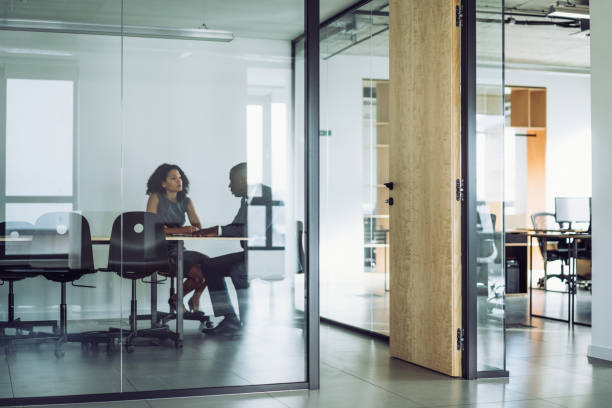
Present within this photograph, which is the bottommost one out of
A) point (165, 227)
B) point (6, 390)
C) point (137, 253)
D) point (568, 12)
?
point (6, 390)

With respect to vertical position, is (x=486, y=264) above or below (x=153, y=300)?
above

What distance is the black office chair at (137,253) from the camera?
14.2 ft

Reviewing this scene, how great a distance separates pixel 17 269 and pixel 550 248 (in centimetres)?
888

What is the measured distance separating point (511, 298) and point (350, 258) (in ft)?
12.1

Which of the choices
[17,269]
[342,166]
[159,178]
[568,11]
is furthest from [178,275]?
[568,11]

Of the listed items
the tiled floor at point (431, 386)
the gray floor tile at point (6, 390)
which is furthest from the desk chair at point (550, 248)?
the gray floor tile at point (6, 390)

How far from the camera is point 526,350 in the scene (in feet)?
20.1

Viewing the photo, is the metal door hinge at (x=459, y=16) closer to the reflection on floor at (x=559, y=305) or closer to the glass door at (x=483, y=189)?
the glass door at (x=483, y=189)

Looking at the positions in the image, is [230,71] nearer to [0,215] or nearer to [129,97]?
[129,97]

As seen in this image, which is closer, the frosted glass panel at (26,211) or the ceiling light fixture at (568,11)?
the frosted glass panel at (26,211)

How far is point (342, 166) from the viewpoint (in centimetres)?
716

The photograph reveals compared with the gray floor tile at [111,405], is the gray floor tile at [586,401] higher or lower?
lower

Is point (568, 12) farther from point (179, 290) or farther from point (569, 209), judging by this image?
point (179, 290)

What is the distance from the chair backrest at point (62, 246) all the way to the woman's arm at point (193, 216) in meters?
0.57
